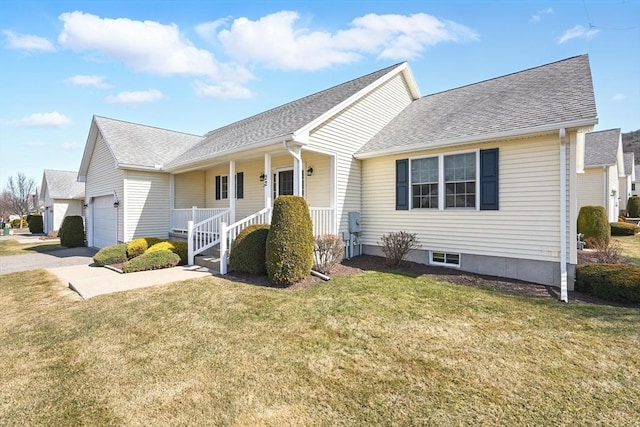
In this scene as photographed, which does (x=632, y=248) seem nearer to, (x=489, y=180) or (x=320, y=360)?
(x=489, y=180)

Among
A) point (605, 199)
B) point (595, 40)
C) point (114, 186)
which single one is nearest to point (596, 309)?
point (595, 40)

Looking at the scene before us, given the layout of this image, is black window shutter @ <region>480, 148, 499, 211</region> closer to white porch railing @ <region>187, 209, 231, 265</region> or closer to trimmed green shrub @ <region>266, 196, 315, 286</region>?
trimmed green shrub @ <region>266, 196, 315, 286</region>

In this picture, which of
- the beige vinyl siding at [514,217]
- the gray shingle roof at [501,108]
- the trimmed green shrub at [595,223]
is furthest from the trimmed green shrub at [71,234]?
the trimmed green shrub at [595,223]

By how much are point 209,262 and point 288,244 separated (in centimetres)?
348

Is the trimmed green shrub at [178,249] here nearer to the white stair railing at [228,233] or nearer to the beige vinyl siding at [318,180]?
the white stair railing at [228,233]

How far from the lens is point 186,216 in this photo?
41.5 ft

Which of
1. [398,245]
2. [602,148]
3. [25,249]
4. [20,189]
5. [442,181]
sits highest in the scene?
[602,148]

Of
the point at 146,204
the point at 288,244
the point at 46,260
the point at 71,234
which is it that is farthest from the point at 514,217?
the point at 71,234

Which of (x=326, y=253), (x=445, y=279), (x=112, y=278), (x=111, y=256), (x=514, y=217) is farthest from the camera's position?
(x=111, y=256)

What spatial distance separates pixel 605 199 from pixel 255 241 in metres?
20.8

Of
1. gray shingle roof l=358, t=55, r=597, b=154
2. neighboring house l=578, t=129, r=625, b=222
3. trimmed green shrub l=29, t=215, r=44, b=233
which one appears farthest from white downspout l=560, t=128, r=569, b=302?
trimmed green shrub l=29, t=215, r=44, b=233

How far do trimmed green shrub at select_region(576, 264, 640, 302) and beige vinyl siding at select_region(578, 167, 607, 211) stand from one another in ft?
50.5

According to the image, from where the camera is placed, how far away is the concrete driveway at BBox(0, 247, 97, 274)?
1056 centimetres

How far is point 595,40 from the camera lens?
8555 mm
